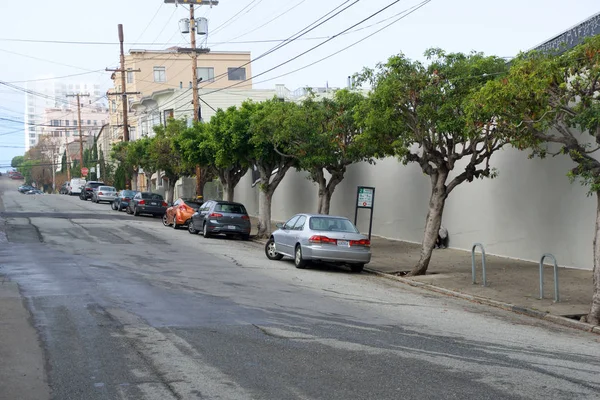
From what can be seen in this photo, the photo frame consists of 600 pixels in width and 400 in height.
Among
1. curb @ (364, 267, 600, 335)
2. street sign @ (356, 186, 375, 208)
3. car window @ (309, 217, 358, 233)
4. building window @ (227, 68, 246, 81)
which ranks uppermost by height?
building window @ (227, 68, 246, 81)

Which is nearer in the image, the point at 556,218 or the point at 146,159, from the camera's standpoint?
the point at 556,218

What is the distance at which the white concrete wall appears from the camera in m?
18.8

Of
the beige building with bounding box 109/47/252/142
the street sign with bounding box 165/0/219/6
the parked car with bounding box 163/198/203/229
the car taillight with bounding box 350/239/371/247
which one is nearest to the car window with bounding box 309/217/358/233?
the car taillight with bounding box 350/239/371/247

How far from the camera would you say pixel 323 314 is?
482 inches

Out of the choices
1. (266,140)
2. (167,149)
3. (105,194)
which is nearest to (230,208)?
(266,140)

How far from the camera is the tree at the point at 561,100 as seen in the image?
41.7 ft

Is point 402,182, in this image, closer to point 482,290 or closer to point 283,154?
point 283,154

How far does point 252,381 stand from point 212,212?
21.6m

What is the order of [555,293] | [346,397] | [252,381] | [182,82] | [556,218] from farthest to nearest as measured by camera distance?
[182,82]
[556,218]
[555,293]
[252,381]
[346,397]

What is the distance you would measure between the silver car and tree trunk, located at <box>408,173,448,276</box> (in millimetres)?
1413

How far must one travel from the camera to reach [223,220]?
2886cm

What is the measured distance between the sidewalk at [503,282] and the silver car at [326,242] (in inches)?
36.0

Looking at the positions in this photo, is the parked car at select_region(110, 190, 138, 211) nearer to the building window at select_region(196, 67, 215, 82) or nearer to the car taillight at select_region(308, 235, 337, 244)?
the car taillight at select_region(308, 235, 337, 244)

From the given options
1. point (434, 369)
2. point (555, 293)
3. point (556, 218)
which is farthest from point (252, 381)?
point (556, 218)
